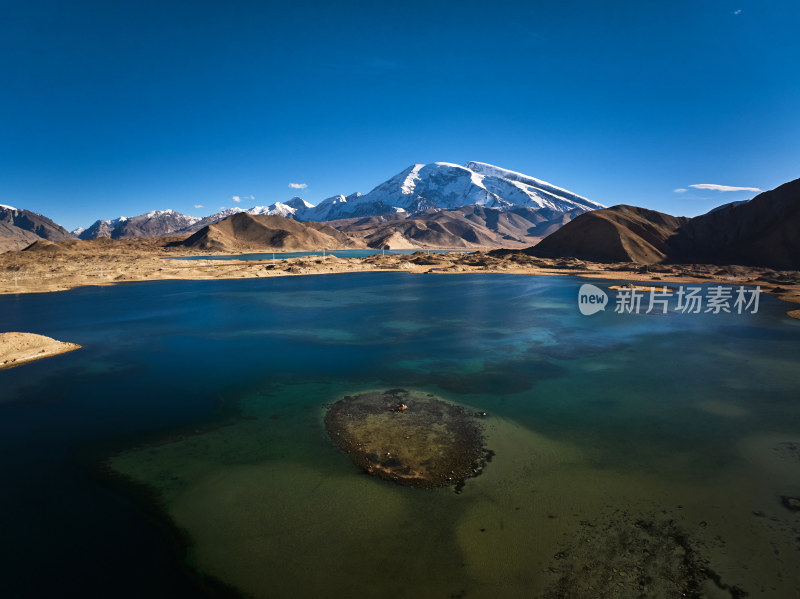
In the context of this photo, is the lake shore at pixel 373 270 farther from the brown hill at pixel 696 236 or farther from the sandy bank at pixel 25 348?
the sandy bank at pixel 25 348

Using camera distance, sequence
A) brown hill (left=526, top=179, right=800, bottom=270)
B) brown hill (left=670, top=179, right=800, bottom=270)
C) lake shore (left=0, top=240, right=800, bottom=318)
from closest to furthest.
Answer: lake shore (left=0, top=240, right=800, bottom=318) < brown hill (left=670, top=179, right=800, bottom=270) < brown hill (left=526, top=179, right=800, bottom=270)

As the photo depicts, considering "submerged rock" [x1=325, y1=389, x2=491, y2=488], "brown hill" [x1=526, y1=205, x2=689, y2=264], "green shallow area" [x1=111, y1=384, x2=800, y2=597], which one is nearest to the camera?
"green shallow area" [x1=111, y1=384, x2=800, y2=597]

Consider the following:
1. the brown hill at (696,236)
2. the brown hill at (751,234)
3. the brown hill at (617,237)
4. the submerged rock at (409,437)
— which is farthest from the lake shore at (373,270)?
the submerged rock at (409,437)

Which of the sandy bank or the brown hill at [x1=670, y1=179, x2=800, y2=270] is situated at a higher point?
the brown hill at [x1=670, y1=179, x2=800, y2=270]

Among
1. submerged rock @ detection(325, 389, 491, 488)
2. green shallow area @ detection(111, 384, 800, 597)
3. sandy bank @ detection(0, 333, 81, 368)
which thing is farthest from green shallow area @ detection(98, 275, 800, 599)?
sandy bank @ detection(0, 333, 81, 368)

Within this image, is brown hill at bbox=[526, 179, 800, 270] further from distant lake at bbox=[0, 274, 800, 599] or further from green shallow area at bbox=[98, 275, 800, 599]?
green shallow area at bbox=[98, 275, 800, 599]

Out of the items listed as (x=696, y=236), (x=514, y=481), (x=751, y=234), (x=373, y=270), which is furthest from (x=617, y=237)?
(x=514, y=481)

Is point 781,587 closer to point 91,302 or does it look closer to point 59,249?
point 91,302
